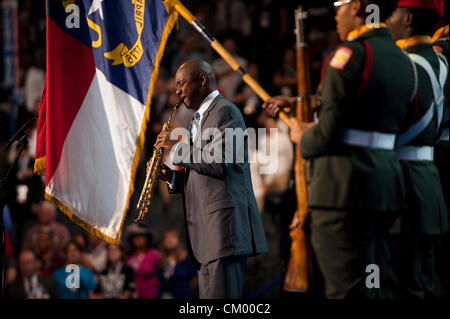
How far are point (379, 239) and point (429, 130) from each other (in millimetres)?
711

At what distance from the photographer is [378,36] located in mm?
3236

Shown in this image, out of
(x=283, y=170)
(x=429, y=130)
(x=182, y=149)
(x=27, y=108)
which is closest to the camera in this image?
(x=429, y=130)

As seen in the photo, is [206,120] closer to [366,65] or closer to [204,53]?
[366,65]

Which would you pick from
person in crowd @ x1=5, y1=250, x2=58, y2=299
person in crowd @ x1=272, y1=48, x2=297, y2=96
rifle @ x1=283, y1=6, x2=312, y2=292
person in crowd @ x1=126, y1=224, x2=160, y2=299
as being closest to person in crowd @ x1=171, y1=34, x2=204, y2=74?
person in crowd @ x1=272, y1=48, x2=297, y2=96

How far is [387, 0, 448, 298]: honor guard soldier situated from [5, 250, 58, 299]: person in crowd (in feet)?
15.7

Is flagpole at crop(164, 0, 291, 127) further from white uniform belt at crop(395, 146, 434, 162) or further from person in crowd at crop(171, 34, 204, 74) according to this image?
person in crowd at crop(171, 34, 204, 74)

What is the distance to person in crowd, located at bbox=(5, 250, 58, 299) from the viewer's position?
722cm

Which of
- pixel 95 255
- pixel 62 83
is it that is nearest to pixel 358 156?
pixel 62 83

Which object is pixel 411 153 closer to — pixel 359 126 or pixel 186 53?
pixel 359 126

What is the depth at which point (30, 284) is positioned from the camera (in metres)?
7.32

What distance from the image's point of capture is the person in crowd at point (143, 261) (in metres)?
7.41

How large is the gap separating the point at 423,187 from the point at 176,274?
4333 mm

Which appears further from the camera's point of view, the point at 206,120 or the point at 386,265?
the point at 206,120

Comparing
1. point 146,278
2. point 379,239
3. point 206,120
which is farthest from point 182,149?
point 146,278
